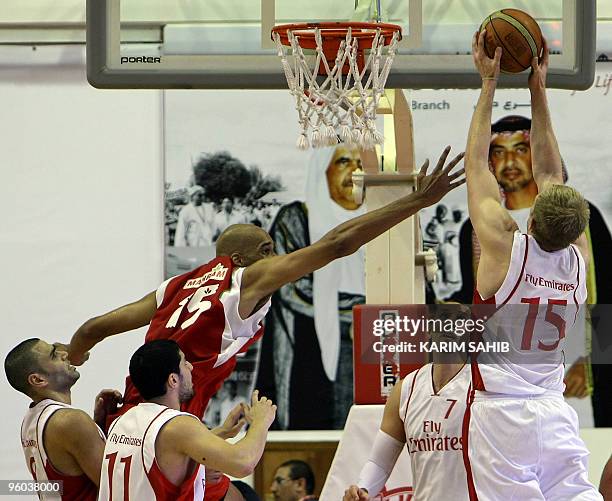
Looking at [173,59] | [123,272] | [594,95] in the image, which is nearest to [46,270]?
[123,272]

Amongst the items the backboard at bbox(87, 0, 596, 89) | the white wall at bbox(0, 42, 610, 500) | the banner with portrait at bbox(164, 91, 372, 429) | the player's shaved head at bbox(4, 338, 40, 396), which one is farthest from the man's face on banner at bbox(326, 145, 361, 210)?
the player's shaved head at bbox(4, 338, 40, 396)

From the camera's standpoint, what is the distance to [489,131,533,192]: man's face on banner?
7883mm

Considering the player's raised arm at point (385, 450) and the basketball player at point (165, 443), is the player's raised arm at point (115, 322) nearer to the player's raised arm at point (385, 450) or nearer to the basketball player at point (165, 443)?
the basketball player at point (165, 443)

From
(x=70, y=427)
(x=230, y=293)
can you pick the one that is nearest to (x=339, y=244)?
(x=230, y=293)

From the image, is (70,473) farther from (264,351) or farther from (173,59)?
(264,351)

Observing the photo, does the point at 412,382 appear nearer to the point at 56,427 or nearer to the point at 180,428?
the point at 180,428

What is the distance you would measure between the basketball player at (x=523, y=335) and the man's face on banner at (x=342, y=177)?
13.3 ft

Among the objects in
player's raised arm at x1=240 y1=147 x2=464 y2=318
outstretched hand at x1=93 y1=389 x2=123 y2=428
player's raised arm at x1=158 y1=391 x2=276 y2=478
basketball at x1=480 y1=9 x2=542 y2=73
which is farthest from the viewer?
outstretched hand at x1=93 y1=389 x2=123 y2=428

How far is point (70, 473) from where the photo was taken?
4.16 metres

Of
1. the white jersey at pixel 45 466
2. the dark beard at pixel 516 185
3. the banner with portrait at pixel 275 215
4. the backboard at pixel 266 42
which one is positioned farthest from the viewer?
the dark beard at pixel 516 185

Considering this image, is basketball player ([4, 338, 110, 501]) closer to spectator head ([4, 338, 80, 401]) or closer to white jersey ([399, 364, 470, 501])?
spectator head ([4, 338, 80, 401])

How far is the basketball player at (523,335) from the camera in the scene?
3.56 metres

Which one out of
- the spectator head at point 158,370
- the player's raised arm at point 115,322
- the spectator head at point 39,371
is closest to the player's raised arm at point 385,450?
the spectator head at point 158,370

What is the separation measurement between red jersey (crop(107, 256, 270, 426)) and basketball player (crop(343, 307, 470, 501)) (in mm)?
687
